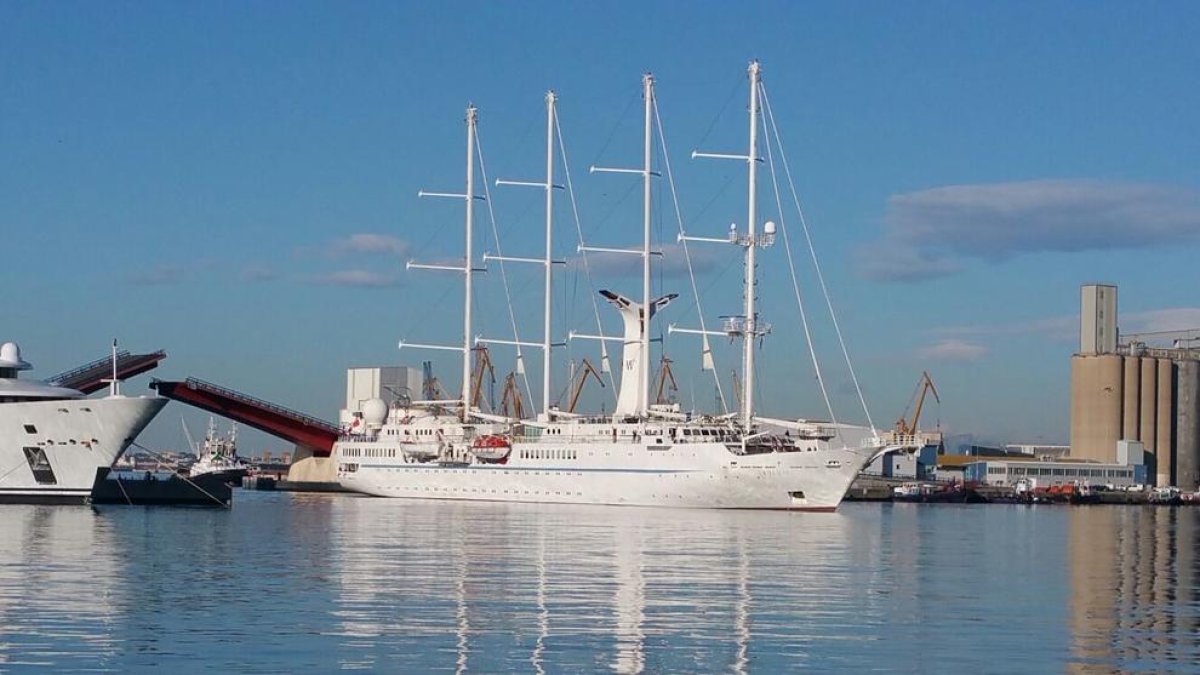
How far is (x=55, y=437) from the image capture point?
2234 inches

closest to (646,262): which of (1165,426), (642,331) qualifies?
(642,331)

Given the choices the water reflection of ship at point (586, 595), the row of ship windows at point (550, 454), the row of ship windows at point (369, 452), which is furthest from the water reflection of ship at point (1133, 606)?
the row of ship windows at point (369, 452)

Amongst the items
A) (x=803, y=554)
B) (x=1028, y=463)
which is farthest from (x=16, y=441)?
(x=1028, y=463)

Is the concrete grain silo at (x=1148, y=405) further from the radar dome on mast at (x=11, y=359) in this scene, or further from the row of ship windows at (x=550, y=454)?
the radar dome on mast at (x=11, y=359)

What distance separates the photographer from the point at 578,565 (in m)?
31.4

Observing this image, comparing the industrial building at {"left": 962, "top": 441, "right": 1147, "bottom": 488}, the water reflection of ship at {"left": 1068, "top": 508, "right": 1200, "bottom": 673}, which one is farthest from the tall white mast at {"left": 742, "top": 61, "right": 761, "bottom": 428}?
the industrial building at {"left": 962, "top": 441, "right": 1147, "bottom": 488}

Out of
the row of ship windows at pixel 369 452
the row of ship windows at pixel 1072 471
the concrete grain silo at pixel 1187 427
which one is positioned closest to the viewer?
the row of ship windows at pixel 369 452

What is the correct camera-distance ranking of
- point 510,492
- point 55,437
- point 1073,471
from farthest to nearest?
point 1073,471, point 510,492, point 55,437

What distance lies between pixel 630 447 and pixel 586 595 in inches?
1701

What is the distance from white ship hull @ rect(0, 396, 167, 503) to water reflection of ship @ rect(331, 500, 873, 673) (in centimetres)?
1566

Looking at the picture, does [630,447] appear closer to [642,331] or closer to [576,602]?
[642,331]

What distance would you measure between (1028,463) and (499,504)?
7647 centimetres

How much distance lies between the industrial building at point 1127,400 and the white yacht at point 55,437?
338 feet

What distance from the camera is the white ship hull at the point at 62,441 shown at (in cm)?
5622
